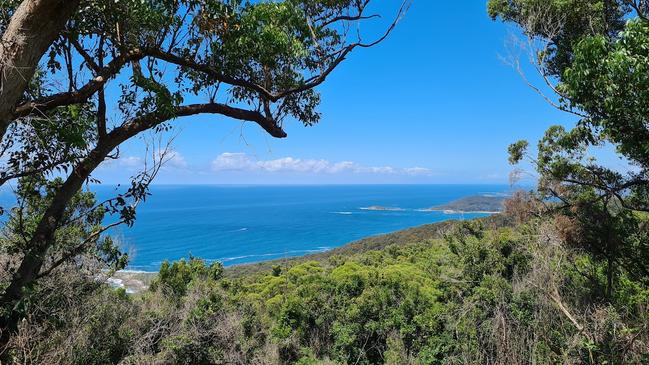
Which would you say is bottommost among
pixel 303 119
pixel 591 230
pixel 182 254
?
pixel 182 254

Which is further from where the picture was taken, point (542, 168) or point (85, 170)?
point (542, 168)

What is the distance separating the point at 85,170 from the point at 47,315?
Answer: 2223 mm

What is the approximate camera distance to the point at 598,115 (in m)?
5.17

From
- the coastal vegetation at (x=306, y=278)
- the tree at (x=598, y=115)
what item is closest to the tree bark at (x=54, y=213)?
the coastal vegetation at (x=306, y=278)

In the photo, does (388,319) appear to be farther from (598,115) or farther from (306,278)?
(598,115)

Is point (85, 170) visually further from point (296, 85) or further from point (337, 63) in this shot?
point (337, 63)

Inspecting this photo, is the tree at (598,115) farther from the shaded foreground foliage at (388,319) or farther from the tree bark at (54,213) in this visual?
the tree bark at (54,213)

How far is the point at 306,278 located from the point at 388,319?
3.82 meters

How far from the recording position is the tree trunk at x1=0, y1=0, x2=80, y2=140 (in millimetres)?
2246

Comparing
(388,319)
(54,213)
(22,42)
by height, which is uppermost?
(22,42)

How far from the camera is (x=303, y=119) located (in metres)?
5.11

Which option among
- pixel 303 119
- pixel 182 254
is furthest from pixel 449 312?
pixel 182 254

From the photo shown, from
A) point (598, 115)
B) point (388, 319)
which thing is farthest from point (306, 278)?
point (598, 115)

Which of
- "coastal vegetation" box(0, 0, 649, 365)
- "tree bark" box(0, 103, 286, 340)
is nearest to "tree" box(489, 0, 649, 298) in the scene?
"coastal vegetation" box(0, 0, 649, 365)
